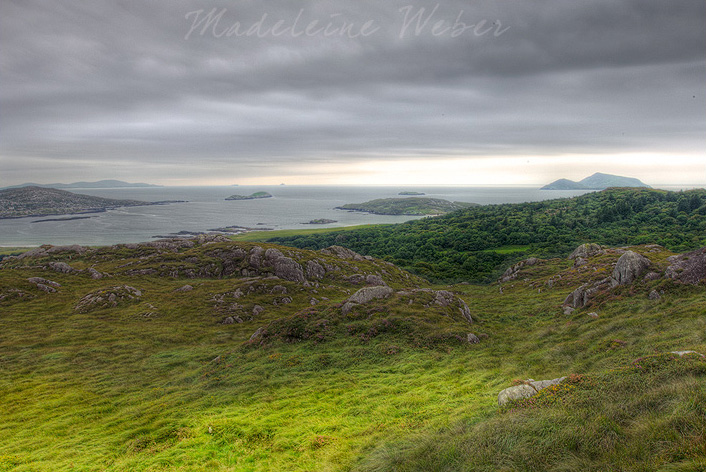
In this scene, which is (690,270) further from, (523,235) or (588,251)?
(523,235)

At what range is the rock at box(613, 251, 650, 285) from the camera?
1288 inches

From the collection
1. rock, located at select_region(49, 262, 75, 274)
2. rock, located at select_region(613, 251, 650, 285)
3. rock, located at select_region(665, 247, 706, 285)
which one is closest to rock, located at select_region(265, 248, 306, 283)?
rock, located at select_region(49, 262, 75, 274)

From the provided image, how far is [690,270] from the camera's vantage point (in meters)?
27.6

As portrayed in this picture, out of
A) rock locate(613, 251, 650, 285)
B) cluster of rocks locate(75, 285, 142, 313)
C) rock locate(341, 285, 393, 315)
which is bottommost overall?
cluster of rocks locate(75, 285, 142, 313)

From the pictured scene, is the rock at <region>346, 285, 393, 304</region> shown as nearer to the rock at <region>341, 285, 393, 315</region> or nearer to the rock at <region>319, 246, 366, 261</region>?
the rock at <region>341, 285, 393, 315</region>

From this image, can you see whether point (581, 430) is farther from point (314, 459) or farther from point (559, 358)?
point (559, 358)

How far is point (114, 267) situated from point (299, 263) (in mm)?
52988

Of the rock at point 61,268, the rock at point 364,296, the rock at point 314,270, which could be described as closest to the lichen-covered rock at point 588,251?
the rock at point 364,296

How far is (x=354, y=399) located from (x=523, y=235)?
152 m

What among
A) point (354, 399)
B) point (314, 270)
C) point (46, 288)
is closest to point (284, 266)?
point (314, 270)

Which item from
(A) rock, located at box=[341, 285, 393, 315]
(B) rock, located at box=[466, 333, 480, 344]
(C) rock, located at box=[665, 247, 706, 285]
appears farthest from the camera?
(A) rock, located at box=[341, 285, 393, 315]

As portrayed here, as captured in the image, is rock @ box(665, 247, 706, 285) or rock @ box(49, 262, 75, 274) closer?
rock @ box(665, 247, 706, 285)

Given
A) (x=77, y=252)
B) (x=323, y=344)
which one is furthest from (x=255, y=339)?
(x=77, y=252)

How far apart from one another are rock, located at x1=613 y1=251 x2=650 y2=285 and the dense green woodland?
2704 inches
